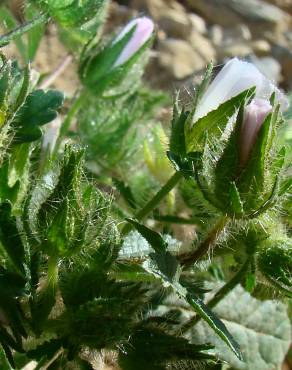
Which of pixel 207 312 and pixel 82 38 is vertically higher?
pixel 82 38

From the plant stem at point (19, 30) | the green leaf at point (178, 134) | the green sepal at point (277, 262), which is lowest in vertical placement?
the green sepal at point (277, 262)

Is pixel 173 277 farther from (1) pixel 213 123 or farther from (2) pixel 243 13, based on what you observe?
(2) pixel 243 13

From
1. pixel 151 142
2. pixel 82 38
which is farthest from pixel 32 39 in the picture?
pixel 151 142

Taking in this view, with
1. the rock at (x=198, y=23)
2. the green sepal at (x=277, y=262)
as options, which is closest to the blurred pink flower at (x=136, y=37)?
the green sepal at (x=277, y=262)

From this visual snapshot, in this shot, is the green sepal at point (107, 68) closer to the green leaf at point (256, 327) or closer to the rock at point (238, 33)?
the green leaf at point (256, 327)

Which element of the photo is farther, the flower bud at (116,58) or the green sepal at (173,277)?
the flower bud at (116,58)

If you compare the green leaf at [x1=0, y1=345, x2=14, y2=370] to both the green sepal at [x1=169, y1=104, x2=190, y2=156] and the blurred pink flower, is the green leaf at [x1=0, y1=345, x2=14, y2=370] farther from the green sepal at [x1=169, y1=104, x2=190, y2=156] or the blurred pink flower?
the blurred pink flower

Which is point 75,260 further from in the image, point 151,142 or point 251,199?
point 151,142
